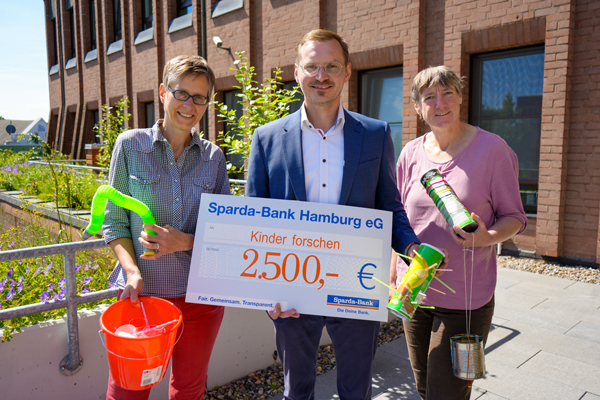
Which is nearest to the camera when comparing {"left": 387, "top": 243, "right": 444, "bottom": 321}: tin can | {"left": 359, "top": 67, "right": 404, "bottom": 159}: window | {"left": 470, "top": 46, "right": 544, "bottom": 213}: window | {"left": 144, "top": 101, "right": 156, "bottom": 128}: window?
{"left": 387, "top": 243, "right": 444, "bottom": 321}: tin can

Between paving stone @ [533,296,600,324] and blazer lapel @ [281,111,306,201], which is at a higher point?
blazer lapel @ [281,111,306,201]

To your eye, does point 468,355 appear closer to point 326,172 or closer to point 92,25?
point 326,172

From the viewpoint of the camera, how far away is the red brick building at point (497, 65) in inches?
242

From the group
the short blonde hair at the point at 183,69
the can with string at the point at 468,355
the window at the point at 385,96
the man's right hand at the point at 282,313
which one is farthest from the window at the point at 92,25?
the can with string at the point at 468,355

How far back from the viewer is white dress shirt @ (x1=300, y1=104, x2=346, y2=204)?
6.63 feet

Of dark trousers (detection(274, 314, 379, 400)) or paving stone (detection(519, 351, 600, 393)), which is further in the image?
paving stone (detection(519, 351, 600, 393))

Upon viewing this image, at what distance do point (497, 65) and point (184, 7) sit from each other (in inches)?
417

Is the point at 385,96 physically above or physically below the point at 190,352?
above

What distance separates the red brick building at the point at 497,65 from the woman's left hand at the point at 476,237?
5237 mm

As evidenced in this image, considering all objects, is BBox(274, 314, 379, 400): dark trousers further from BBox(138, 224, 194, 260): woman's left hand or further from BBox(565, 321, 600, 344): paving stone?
BBox(565, 321, 600, 344): paving stone

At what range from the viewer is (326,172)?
2025mm

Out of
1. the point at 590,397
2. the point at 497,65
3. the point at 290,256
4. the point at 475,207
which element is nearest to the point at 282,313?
the point at 290,256

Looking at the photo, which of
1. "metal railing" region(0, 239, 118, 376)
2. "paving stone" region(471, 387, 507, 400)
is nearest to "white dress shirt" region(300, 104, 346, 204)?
"metal railing" region(0, 239, 118, 376)

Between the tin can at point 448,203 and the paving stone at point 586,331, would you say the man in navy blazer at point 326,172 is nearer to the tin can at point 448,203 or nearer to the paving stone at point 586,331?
the tin can at point 448,203
